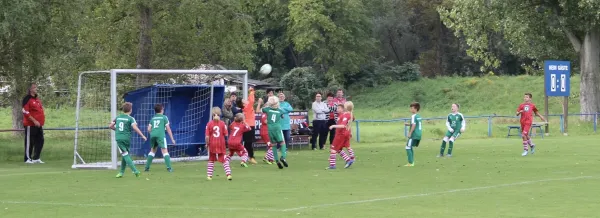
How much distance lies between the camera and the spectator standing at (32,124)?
26.5m

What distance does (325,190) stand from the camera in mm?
17500

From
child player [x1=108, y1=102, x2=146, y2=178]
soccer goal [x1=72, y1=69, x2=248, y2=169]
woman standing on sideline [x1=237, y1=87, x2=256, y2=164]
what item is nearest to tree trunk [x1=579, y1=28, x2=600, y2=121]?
soccer goal [x1=72, y1=69, x2=248, y2=169]

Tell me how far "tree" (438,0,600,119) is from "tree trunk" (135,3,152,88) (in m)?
20.2

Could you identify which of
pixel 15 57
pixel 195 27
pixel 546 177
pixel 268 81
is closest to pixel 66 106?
pixel 195 27

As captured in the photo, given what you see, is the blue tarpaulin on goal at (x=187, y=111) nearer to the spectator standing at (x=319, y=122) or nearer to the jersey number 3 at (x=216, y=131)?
the spectator standing at (x=319, y=122)

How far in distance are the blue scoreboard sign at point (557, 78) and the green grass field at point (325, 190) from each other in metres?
15.8

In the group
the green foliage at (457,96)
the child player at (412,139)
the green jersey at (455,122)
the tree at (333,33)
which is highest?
the tree at (333,33)

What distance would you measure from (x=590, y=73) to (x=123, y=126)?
111 feet

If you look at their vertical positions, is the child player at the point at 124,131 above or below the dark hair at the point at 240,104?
below

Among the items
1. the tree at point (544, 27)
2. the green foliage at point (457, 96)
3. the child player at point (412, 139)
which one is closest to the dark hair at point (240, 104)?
the child player at point (412, 139)

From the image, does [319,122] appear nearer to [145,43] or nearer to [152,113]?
[152,113]

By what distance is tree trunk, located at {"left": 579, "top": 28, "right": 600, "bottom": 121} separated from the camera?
4900 centimetres

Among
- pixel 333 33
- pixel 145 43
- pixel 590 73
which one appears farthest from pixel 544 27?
pixel 333 33

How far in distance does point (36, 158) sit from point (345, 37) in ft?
177
